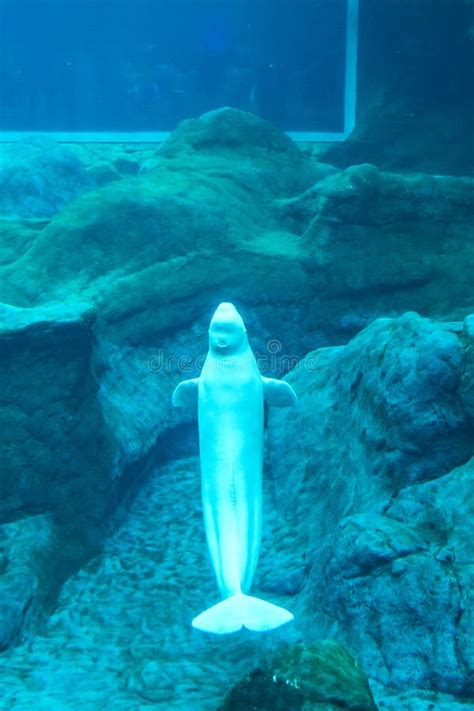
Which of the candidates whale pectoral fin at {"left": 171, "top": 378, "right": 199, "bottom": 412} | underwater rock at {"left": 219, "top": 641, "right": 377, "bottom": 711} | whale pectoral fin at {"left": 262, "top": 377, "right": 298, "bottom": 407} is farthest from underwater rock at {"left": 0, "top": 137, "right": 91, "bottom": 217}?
underwater rock at {"left": 219, "top": 641, "right": 377, "bottom": 711}

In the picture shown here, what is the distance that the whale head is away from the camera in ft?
14.4

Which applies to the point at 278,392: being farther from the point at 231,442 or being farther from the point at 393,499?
the point at 393,499

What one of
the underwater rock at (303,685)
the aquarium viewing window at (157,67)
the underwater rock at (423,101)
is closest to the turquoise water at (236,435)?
the underwater rock at (303,685)

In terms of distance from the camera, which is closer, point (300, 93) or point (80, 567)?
point (80, 567)

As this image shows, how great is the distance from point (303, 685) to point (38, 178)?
11.2m

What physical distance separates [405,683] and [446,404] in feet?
5.24

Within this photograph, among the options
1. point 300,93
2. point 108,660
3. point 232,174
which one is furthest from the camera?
point 300,93

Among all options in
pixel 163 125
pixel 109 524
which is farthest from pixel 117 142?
pixel 109 524

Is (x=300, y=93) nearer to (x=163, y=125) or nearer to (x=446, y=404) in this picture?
(x=163, y=125)

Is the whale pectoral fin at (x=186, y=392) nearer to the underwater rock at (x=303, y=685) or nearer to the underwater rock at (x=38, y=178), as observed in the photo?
the underwater rock at (x=303, y=685)

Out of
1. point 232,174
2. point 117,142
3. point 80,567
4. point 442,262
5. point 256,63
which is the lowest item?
point 80,567

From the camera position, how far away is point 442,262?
7.58 metres

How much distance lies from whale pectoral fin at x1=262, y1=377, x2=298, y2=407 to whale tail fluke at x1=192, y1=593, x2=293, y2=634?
161 cm

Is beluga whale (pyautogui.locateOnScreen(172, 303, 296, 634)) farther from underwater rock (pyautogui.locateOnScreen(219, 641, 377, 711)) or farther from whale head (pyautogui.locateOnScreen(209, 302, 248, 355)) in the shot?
underwater rock (pyautogui.locateOnScreen(219, 641, 377, 711))
